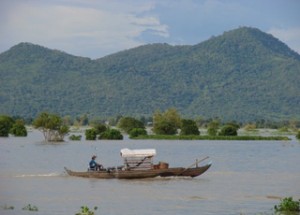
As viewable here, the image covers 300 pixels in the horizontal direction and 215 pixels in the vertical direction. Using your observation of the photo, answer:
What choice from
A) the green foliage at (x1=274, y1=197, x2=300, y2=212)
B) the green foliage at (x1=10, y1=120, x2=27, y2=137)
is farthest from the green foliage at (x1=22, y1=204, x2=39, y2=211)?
the green foliage at (x1=10, y1=120, x2=27, y2=137)

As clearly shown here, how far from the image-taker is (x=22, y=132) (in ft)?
362

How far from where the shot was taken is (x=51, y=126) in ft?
301

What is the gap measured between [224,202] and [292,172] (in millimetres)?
18899

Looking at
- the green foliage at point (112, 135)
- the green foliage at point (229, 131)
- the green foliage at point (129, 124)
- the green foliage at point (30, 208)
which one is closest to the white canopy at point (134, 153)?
the green foliage at point (30, 208)

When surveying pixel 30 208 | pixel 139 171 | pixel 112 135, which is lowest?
pixel 30 208

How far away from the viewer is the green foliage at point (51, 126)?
299ft

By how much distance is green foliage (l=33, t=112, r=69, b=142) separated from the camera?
299 ft

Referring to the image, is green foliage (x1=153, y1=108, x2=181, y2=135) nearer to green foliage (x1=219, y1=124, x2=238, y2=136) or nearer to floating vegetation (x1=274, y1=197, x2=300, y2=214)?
green foliage (x1=219, y1=124, x2=238, y2=136)

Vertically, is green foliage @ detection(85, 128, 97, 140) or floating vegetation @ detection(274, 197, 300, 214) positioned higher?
green foliage @ detection(85, 128, 97, 140)

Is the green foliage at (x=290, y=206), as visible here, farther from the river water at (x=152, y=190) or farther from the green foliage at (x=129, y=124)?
the green foliage at (x=129, y=124)

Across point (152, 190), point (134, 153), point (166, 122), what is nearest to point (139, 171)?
point (134, 153)

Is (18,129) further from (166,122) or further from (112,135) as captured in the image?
(166,122)

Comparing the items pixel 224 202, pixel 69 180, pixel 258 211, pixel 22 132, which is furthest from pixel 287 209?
pixel 22 132

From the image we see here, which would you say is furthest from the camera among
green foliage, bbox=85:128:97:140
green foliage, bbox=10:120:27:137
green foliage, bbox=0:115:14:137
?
green foliage, bbox=10:120:27:137
